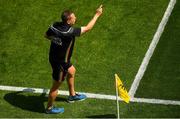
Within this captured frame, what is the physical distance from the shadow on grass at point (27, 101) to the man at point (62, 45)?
0.40 m

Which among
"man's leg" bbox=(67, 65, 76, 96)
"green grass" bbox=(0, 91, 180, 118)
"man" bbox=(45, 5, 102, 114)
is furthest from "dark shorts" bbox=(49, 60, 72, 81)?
"green grass" bbox=(0, 91, 180, 118)

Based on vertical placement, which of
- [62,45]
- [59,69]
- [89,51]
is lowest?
[89,51]

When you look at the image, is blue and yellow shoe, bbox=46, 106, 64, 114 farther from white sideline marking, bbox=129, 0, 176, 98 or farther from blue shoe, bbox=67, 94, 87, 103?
white sideline marking, bbox=129, 0, 176, 98

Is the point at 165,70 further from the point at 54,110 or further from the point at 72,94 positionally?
the point at 54,110

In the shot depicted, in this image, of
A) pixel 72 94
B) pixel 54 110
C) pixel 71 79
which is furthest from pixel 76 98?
pixel 54 110

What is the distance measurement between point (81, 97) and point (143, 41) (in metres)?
2.88

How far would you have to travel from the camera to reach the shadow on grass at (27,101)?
38.7 feet

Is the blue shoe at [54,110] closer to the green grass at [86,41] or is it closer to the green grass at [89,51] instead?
the green grass at [89,51]

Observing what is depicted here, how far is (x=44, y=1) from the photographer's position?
51.6 ft

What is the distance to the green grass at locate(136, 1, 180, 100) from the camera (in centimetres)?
1195

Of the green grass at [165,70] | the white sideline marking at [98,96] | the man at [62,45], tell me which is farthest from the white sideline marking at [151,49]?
the man at [62,45]

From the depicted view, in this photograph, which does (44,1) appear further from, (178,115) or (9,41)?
(178,115)

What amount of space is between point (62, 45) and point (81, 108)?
1.58 meters

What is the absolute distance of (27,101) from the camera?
1204 cm
